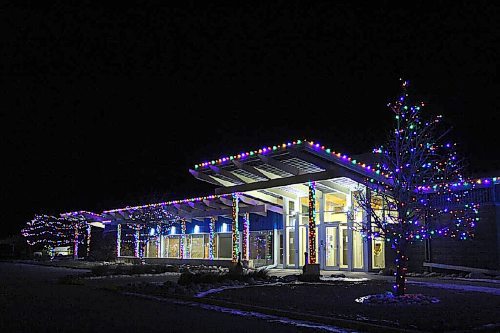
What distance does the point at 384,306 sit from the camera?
12.7 meters

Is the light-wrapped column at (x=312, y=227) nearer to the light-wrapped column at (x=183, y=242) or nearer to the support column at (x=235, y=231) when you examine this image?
the support column at (x=235, y=231)

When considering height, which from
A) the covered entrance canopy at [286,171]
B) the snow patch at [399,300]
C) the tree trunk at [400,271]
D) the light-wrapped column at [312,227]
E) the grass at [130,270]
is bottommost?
the grass at [130,270]

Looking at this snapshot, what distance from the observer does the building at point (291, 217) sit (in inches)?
961

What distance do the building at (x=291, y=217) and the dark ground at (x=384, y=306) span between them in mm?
2896

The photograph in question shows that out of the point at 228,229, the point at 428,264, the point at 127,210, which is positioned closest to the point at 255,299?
the point at 428,264

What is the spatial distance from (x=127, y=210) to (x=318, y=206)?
64.0ft

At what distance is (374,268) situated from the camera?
90.4 ft

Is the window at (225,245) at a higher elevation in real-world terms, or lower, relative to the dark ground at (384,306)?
higher

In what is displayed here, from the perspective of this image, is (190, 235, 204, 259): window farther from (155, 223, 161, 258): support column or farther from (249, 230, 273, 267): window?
(249, 230, 273, 267): window

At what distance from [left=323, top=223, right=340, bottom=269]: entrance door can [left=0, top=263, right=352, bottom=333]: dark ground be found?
15634 mm

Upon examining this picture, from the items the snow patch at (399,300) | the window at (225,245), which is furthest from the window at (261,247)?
the snow patch at (399,300)

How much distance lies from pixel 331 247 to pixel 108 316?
65.7 ft

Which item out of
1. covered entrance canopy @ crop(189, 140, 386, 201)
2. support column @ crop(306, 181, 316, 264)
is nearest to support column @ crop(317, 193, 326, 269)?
covered entrance canopy @ crop(189, 140, 386, 201)

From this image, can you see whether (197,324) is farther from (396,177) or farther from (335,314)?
(396,177)
